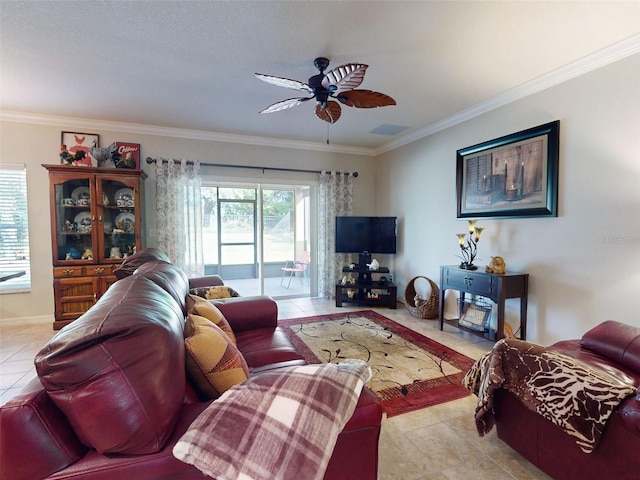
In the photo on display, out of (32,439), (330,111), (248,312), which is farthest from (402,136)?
(32,439)

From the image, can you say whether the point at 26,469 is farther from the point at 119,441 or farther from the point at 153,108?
the point at 153,108

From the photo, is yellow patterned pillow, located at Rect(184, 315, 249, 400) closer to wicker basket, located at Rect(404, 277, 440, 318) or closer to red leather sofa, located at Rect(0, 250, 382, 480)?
red leather sofa, located at Rect(0, 250, 382, 480)

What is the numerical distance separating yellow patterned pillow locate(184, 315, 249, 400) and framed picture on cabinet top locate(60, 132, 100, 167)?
3.84 meters

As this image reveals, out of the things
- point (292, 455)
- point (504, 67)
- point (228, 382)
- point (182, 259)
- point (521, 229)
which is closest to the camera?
point (292, 455)

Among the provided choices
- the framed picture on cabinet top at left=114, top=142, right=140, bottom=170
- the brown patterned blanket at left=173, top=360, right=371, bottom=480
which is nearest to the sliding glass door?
the framed picture on cabinet top at left=114, top=142, right=140, bottom=170

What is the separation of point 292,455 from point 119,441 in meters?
0.44

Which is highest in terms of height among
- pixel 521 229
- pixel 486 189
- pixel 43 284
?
pixel 486 189

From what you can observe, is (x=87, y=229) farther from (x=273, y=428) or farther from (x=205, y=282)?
(x=273, y=428)

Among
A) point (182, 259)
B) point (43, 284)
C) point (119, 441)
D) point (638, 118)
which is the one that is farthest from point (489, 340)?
point (43, 284)

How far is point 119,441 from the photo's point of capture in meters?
0.80

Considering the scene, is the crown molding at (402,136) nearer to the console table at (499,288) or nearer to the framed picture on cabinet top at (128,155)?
the framed picture on cabinet top at (128,155)

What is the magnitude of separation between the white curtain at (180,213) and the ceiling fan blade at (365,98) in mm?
2794

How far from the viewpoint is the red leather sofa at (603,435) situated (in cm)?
120

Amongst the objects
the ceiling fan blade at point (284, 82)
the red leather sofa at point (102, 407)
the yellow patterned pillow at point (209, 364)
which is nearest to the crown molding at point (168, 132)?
the ceiling fan blade at point (284, 82)
